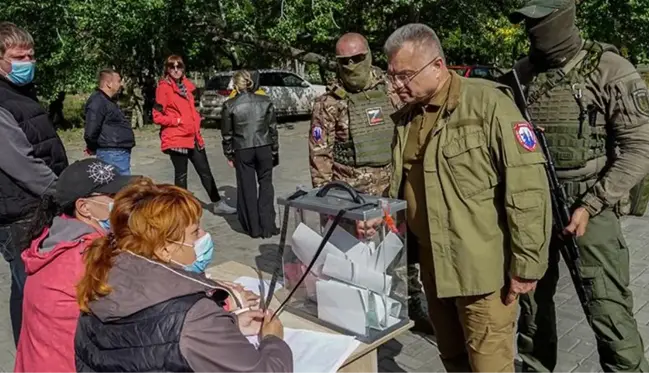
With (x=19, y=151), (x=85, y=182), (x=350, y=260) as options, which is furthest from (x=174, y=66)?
(x=350, y=260)

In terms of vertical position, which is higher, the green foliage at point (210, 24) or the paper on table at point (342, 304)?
the green foliage at point (210, 24)

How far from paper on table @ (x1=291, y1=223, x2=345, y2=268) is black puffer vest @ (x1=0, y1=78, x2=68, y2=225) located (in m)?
1.82

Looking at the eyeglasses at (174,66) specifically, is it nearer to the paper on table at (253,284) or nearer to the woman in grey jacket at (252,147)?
the woman in grey jacket at (252,147)

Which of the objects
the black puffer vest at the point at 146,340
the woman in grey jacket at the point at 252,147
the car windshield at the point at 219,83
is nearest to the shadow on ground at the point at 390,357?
the black puffer vest at the point at 146,340

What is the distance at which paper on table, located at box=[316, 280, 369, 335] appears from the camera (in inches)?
89.0

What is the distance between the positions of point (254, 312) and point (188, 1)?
1401 cm

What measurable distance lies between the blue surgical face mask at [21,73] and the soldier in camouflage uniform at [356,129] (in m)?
1.85

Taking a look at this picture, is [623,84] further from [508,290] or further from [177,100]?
[177,100]

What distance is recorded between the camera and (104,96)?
6.29 m

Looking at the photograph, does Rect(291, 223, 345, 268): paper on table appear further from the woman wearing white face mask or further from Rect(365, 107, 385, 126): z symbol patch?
Rect(365, 107, 385, 126): z symbol patch

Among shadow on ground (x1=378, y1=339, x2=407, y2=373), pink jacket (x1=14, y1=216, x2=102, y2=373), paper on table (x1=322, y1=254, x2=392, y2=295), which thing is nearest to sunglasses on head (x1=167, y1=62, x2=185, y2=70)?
shadow on ground (x1=378, y1=339, x2=407, y2=373)

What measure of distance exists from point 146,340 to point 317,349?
2.45 ft

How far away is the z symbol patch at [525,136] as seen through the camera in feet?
7.57

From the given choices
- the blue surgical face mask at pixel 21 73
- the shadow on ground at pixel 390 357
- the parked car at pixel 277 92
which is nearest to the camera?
the blue surgical face mask at pixel 21 73
